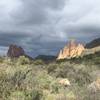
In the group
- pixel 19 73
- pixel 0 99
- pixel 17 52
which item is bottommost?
pixel 0 99

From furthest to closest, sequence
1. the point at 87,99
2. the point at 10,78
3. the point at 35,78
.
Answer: the point at 35,78
the point at 10,78
the point at 87,99

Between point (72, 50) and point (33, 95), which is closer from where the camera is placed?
point (33, 95)

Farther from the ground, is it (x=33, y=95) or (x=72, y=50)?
(x=72, y=50)

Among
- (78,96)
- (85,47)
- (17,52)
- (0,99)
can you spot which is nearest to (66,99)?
(78,96)

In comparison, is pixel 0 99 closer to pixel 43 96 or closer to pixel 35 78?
pixel 43 96

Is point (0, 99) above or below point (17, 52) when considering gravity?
below

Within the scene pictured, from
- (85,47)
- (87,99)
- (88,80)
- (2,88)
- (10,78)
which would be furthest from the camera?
(85,47)

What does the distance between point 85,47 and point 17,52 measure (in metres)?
66.1

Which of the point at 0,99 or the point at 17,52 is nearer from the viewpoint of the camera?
the point at 0,99

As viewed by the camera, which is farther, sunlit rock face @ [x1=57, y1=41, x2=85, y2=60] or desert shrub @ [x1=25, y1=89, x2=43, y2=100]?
sunlit rock face @ [x1=57, y1=41, x2=85, y2=60]

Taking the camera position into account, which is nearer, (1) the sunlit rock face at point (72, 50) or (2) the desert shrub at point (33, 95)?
(2) the desert shrub at point (33, 95)

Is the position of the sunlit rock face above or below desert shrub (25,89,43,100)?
above

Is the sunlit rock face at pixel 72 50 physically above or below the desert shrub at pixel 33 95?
above

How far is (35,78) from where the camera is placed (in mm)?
27688
